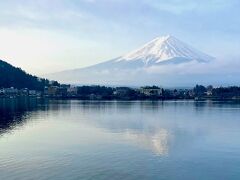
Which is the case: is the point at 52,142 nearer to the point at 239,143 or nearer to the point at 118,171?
the point at 118,171

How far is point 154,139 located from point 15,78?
82704 mm

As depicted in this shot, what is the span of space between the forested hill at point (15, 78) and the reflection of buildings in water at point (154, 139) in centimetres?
7465

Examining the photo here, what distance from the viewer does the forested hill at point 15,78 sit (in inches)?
3822

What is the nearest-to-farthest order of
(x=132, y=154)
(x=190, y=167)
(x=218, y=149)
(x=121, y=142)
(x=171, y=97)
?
1. (x=190, y=167)
2. (x=132, y=154)
3. (x=218, y=149)
4. (x=121, y=142)
5. (x=171, y=97)

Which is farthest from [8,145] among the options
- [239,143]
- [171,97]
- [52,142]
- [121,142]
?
[171,97]

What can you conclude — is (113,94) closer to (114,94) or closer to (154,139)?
(114,94)

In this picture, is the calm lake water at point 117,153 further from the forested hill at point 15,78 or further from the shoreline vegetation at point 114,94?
the forested hill at point 15,78

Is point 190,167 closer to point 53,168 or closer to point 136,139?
point 53,168

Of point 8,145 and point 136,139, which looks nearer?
point 8,145

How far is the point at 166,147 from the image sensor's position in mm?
19797

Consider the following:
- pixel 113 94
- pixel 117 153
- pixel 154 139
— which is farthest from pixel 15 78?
pixel 117 153

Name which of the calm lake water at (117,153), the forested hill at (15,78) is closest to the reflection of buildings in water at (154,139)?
the calm lake water at (117,153)

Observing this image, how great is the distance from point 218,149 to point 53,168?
838cm

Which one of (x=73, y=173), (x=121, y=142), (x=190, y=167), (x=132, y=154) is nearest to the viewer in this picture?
(x=73, y=173)
